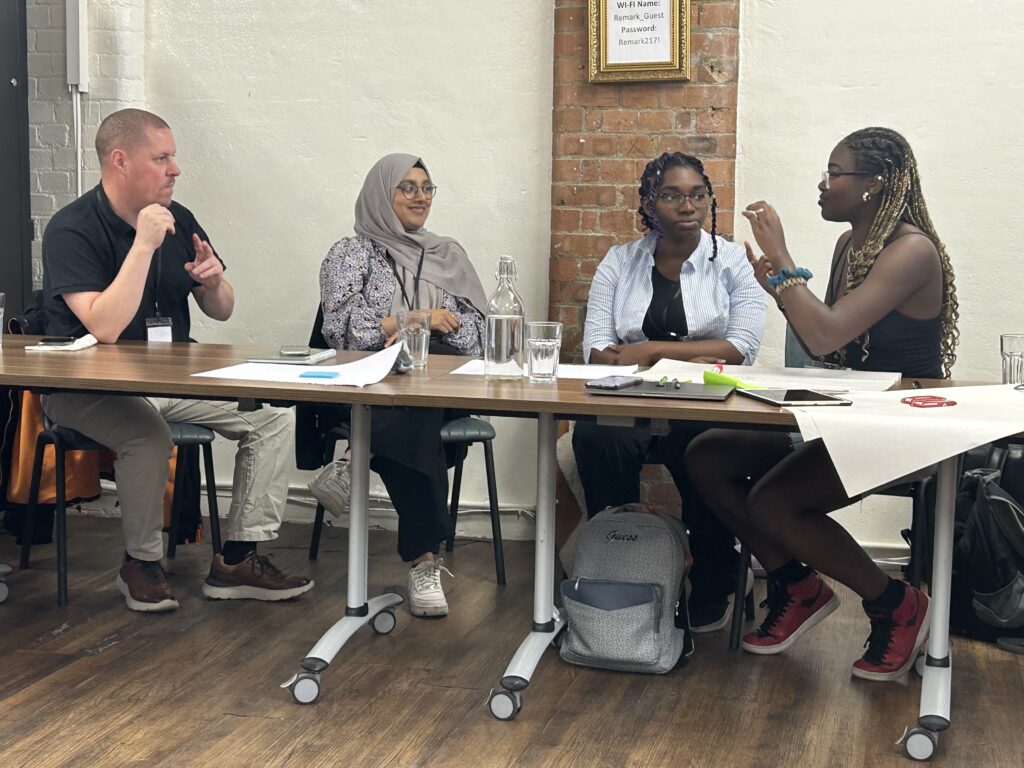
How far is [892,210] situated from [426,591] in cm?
149

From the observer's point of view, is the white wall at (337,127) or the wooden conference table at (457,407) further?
the white wall at (337,127)

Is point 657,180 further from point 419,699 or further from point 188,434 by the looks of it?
point 419,699

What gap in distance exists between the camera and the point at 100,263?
10.4ft

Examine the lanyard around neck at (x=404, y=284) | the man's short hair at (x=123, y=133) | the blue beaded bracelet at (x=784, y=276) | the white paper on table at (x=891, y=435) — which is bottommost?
the white paper on table at (x=891, y=435)

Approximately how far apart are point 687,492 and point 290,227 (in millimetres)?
1820

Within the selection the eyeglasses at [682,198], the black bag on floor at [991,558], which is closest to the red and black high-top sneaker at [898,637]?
the black bag on floor at [991,558]

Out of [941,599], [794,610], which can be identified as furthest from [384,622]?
[941,599]

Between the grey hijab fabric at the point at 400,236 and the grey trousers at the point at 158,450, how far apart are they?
2.06 ft

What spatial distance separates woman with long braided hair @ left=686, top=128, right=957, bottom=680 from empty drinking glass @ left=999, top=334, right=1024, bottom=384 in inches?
13.7

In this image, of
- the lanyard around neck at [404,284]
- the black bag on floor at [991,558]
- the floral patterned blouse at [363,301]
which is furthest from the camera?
the lanyard around neck at [404,284]

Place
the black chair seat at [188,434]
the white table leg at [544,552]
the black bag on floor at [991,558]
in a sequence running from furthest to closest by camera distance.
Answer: the black chair seat at [188,434], the black bag on floor at [991,558], the white table leg at [544,552]

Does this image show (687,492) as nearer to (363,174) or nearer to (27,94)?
(363,174)

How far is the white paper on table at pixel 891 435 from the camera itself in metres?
2.06

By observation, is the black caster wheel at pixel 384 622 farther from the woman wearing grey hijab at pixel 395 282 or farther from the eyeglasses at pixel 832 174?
the eyeglasses at pixel 832 174
